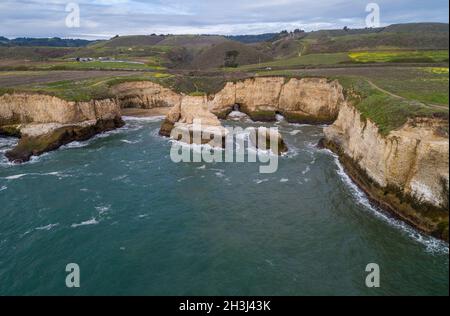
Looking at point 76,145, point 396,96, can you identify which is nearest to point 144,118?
point 76,145

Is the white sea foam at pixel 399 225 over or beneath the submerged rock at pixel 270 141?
beneath

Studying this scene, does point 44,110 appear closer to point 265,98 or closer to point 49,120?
point 49,120

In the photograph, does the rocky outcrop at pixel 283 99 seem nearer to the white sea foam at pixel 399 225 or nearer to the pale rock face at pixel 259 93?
the pale rock face at pixel 259 93

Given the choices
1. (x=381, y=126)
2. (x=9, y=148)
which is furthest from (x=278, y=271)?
(x=9, y=148)

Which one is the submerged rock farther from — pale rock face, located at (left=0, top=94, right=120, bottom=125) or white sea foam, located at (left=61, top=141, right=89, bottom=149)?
pale rock face, located at (left=0, top=94, right=120, bottom=125)

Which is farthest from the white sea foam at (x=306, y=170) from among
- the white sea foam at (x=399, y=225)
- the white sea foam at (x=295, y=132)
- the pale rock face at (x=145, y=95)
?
the pale rock face at (x=145, y=95)

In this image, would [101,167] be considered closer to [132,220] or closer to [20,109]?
[132,220]

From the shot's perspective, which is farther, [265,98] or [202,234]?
[265,98]
